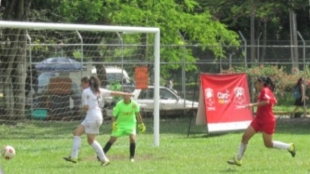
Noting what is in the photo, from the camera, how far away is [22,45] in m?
24.1

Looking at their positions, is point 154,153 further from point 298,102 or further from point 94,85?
point 298,102

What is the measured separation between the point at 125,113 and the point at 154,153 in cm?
197

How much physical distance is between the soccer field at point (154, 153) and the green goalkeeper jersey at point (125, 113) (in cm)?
79

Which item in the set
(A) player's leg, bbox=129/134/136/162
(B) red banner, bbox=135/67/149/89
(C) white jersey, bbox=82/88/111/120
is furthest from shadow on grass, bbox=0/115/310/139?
(C) white jersey, bbox=82/88/111/120

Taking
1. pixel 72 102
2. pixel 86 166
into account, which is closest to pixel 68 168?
pixel 86 166

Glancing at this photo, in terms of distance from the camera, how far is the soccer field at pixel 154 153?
15.3 metres

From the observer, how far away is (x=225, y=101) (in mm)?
23797

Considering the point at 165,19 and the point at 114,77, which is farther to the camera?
the point at 165,19

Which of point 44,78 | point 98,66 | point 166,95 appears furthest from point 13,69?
point 166,95

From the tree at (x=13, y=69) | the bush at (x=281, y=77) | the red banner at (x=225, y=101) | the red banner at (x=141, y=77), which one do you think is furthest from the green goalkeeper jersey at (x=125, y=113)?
the bush at (x=281, y=77)

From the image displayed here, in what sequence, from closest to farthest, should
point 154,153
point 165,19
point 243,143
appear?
point 243,143 < point 154,153 < point 165,19

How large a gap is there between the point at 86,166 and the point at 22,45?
911cm

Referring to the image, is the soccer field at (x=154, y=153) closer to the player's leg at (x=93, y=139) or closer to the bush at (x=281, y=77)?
the player's leg at (x=93, y=139)

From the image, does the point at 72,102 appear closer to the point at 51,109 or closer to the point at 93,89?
the point at 51,109
